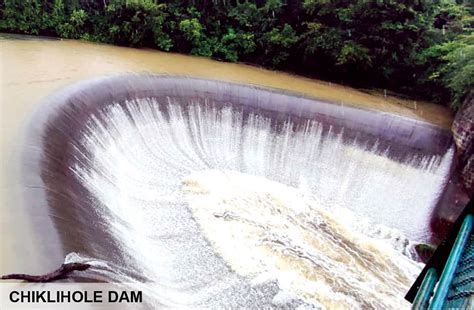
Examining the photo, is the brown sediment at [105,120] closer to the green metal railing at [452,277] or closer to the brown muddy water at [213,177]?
the brown muddy water at [213,177]

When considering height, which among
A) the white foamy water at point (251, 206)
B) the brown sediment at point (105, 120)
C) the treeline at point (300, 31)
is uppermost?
the treeline at point (300, 31)

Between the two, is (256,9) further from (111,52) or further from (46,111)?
(46,111)

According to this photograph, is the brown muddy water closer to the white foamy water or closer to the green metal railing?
the white foamy water

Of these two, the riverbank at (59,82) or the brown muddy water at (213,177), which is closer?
the riverbank at (59,82)

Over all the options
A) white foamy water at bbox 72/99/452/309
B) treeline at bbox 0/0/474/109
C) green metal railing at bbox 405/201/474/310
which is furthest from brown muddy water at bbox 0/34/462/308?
green metal railing at bbox 405/201/474/310

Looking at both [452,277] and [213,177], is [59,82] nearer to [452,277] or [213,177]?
[213,177]

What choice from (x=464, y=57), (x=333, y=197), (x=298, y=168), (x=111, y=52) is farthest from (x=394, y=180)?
(x=111, y=52)

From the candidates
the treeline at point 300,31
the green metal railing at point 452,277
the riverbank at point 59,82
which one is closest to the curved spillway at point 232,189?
the riverbank at point 59,82
